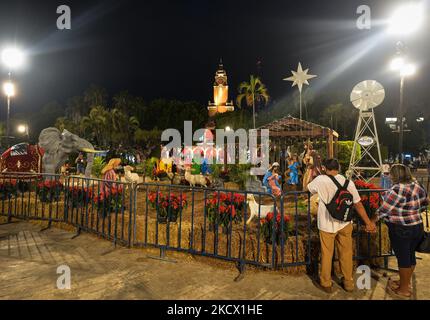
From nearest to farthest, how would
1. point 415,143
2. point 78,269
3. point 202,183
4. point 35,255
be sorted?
point 78,269 → point 35,255 → point 202,183 → point 415,143

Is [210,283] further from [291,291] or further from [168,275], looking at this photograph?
[291,291]

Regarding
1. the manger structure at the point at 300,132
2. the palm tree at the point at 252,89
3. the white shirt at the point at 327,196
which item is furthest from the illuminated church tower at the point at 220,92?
the white shirt at the point at 327,196

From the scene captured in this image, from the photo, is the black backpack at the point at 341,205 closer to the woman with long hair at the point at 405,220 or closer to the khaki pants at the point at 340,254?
the khaki pants at the point at 340,254

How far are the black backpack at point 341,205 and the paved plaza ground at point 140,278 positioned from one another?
3.25 ft

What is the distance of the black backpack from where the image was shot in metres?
3.96

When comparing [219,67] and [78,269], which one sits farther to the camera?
[219,67]

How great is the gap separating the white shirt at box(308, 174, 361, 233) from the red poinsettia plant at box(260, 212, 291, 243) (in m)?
0.62

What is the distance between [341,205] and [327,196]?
210 mm

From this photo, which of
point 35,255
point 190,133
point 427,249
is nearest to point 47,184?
point 35,255

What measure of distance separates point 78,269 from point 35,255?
1.25 metres

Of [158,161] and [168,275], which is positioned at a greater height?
[158,161]

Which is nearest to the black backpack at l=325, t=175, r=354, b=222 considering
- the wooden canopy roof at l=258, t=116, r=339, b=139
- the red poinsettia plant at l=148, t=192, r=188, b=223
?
the red poinsettia plant at l=148, t=192, r=188, b=223

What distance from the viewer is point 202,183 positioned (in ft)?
41.2

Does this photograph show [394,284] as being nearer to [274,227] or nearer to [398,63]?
[274,227]
